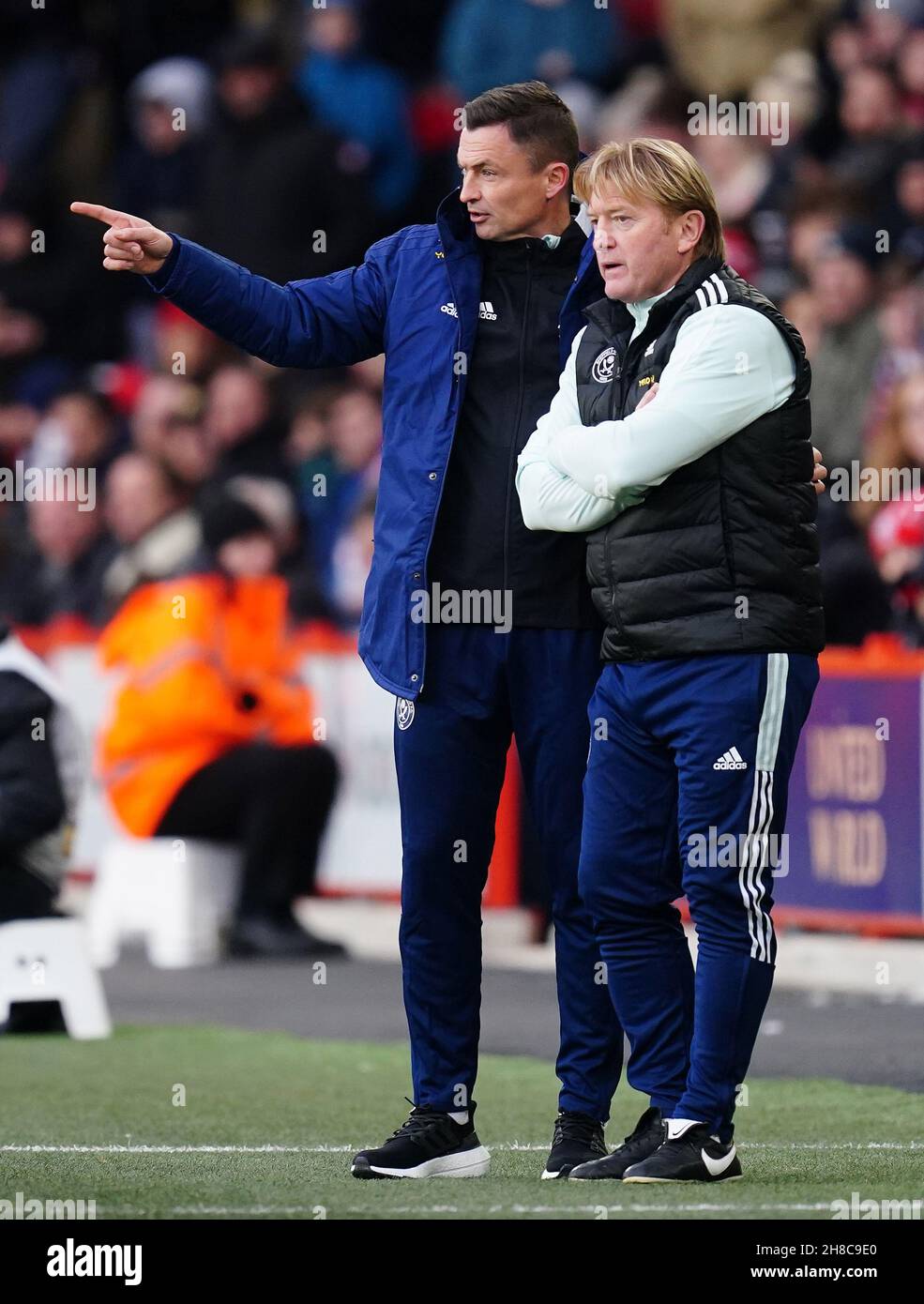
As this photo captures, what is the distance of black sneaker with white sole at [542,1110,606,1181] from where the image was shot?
600 centimetres

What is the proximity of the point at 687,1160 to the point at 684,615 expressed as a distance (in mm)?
1101

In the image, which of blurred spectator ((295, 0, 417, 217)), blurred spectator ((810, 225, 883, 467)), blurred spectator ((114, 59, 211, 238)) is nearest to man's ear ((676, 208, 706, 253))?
blurred spectator ((810, 225, 883, 467))

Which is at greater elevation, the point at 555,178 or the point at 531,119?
the point at 531,119

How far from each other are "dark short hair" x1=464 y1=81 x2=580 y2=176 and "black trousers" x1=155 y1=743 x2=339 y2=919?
21.4 feet

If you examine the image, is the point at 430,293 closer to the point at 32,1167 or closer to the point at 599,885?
the point at 599,885

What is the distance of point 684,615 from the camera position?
566 cm

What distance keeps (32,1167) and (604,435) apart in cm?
214

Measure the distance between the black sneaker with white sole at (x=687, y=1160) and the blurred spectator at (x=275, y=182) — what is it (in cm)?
1003

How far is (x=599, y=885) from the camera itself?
228 inches

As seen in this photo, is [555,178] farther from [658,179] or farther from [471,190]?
[658,179]

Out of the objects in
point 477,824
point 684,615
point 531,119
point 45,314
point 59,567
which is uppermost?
point 45,314

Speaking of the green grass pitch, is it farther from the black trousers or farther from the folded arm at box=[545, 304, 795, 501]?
the black trousers

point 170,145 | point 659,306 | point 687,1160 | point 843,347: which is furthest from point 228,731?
point 687,1160
